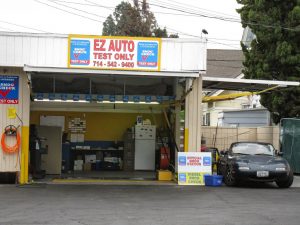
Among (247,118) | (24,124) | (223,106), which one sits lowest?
(24,124)

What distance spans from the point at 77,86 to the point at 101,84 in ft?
2.63

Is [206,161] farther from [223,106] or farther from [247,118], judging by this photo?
[223,106]

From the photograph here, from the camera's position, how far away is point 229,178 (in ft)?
52.7

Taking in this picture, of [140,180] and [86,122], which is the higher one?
[86,122]

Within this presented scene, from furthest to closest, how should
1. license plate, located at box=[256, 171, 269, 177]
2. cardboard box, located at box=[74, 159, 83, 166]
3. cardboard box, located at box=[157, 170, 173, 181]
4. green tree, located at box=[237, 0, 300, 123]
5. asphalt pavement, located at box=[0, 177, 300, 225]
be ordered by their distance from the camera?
green tree, located at box=[237, 0, 300, 123], cardboard box, located at box=[74, 159, 83, 166], cardboard box, located at box=[157, 170, 173, 181], license plate, located at box=[256, 171, 269, 177], asphalt pavement, located at box=[0, 177, 300, 225]

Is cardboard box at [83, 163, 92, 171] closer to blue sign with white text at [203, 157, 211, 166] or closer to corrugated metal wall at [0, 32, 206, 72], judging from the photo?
blue sign with white text at [203, 157, 211, 166]

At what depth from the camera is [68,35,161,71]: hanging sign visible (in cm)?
1598

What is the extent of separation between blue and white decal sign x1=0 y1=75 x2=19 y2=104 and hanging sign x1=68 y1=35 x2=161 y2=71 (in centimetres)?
181

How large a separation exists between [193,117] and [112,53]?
10.6 ft

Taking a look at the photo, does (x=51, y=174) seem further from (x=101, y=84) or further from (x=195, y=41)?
(x=195, y=41)

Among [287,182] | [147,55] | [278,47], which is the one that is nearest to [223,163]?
[287,182]

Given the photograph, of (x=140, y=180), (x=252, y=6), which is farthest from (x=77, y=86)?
(x=252, y=6)

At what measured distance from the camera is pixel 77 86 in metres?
18.2

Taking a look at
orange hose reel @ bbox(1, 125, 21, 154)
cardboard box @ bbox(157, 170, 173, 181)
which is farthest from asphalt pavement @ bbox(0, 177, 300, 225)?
cardboard box @ bbox(157, 170, 173, 181)
